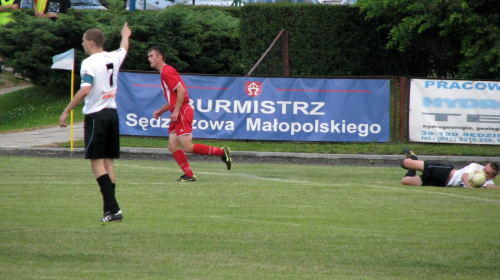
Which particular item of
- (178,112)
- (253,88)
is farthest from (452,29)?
(178,112)

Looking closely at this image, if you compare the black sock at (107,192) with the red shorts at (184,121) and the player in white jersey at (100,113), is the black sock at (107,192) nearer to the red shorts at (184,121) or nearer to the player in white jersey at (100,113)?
the player in white jersey at (100,113)

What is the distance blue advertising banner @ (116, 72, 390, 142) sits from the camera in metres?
19.4

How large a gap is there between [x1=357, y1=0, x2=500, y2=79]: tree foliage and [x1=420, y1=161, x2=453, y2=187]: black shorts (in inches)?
392

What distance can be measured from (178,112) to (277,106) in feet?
25.1

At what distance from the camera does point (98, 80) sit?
7984 mm

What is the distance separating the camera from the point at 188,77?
1958 cm

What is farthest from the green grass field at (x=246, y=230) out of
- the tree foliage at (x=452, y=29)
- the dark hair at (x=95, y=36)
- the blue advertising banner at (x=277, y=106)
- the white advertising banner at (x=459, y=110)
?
the tree foliage at (x=452, y=29)

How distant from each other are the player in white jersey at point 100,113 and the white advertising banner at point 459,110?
40.8ft

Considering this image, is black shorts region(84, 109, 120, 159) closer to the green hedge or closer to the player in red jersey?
the player in red jersey

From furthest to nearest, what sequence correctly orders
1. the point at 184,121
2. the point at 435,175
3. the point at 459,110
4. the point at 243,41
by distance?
the point at 243,41 < the point at 459,110 < the point at 435,175 < the point at 184,121

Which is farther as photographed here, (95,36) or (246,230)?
(95,36)

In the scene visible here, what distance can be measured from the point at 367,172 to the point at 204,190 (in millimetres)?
4980

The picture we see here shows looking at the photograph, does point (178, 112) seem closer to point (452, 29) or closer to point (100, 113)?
point (100, 113)

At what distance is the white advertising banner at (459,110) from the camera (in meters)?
18.8
